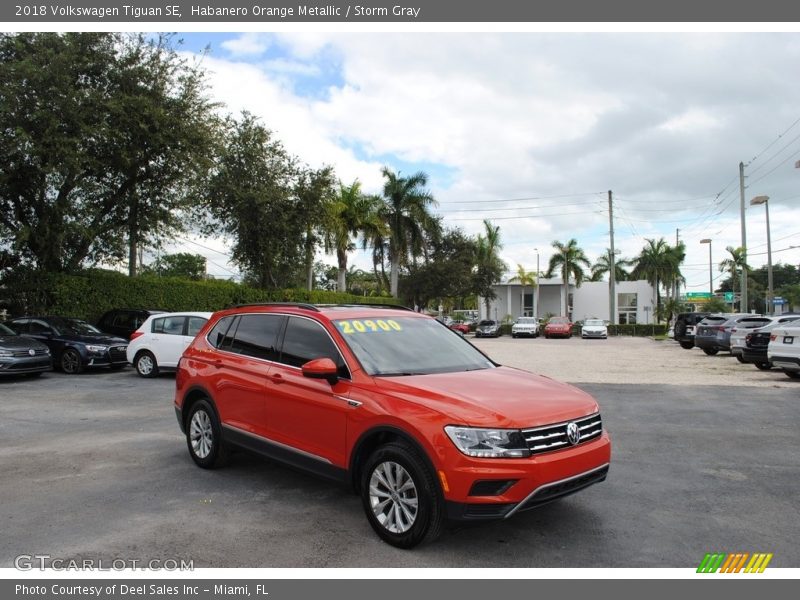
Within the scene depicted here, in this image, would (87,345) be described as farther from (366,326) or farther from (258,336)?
(366,326)

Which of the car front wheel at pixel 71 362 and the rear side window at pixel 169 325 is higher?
the rear side window at pixel 169 325

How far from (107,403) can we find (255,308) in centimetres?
623

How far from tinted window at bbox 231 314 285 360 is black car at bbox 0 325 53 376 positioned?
33.2 ft

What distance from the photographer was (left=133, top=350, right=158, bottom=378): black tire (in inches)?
571

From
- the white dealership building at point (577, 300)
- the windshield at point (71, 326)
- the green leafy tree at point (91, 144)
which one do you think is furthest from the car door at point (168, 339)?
the white dealership building at point (577, 300)

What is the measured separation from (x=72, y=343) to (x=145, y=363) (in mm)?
2273

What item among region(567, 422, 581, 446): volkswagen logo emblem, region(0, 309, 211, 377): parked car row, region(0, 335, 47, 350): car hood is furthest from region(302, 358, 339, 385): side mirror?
region(0, 335, 47, 350): car hood

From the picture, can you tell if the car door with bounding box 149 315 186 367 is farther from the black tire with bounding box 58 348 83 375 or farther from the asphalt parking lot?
the asphalt parking lot

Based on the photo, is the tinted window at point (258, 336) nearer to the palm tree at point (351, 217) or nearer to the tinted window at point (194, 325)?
the tinted window at point (194, 325)

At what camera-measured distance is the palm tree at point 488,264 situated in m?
56.2

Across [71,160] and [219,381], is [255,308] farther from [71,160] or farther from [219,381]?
[71,160]

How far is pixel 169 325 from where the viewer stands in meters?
14.4

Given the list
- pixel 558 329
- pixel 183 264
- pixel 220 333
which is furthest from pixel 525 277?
pixel 220 333

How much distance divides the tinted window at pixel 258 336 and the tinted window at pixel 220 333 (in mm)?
225
